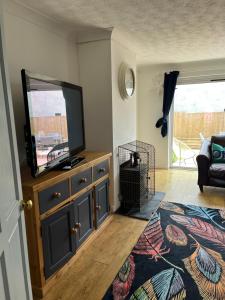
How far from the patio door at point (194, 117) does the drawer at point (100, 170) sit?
286 centimetres

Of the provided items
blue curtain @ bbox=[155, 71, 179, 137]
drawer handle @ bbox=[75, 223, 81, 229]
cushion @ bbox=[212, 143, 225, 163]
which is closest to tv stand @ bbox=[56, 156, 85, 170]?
drawer handle @ bbox=[75, 223, 81, 229]

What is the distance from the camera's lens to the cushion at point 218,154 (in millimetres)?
3703

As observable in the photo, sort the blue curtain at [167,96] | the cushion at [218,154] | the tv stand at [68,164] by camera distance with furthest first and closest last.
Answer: the blue curtain at [167,96] < the cushion at [218,154] < the tv stand at [68,164]

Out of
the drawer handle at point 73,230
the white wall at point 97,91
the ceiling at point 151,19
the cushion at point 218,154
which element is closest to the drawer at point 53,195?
the drawer handle at point 73,230

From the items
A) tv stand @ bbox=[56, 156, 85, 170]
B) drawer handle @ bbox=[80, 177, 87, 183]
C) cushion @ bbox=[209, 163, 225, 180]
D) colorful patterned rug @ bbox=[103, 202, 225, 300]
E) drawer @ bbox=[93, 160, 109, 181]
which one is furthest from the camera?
cushion @ bbox=[209, 163, 225, 180]

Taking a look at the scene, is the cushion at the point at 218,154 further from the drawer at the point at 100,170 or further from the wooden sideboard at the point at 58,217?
the wooden sideboard at the point at 58,217

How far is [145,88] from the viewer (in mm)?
4953

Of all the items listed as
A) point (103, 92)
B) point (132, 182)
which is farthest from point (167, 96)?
point (132, 182)

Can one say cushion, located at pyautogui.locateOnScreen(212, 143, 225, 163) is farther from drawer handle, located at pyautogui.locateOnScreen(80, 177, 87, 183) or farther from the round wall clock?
drawer handle, located at pyautogui.locateOnScreen(80, 177, 87, 183)

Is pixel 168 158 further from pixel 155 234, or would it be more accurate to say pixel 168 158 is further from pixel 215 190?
pixel 155 234

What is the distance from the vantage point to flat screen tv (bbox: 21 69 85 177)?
5.16 ft

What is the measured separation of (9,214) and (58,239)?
3.05 feet

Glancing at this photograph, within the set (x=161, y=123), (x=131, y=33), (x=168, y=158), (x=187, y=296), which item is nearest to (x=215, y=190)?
(x=168, y=158)

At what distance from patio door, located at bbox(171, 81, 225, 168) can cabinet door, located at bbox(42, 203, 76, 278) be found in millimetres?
3673
